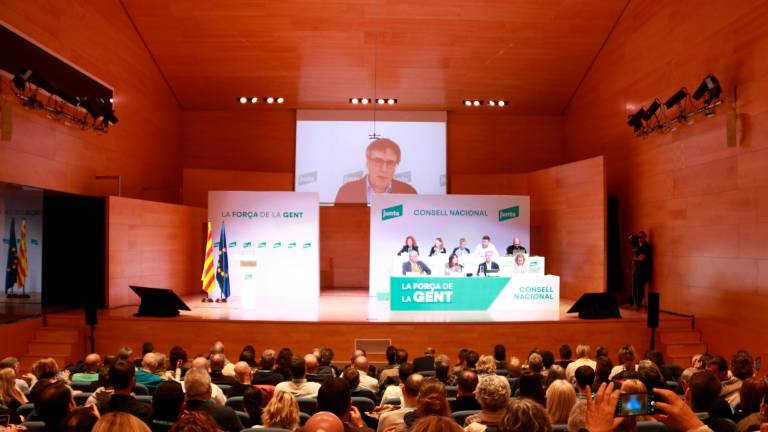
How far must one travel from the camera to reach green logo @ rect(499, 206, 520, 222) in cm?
1340

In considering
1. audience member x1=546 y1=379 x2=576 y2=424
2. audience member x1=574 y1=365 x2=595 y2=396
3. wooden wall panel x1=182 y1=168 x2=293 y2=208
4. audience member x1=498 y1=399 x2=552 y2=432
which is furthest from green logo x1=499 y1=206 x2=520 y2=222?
audience member x1=498 y1=399 x2=552 y2=432

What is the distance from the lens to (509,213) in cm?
1341

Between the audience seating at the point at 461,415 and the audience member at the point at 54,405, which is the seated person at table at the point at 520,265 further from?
the audience member at the point at 54,405

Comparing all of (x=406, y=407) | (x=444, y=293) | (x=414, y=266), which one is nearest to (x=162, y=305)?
(x=444, y=293)

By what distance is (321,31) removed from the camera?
514 inches

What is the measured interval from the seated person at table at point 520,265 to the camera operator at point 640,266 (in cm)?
193

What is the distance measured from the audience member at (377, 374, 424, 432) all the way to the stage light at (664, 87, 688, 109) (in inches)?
298

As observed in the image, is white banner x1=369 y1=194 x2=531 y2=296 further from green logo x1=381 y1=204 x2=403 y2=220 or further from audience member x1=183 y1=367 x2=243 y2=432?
audience member x1=183 y1=367 x2=243 y2=432

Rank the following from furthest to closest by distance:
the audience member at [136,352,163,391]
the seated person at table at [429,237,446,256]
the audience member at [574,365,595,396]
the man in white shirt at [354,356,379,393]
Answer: the seated person at table at [429,237,446,256]
the man in white shirt at [354,356,379,393]
the audience member at [136,352,163,391]
the audience member at [574,365,595,396]

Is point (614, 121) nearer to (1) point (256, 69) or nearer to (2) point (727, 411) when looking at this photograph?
(1) point (256, 69)

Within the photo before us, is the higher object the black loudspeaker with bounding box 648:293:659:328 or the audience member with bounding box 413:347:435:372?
the black loudspeaker with bounding box 648:293:659:328

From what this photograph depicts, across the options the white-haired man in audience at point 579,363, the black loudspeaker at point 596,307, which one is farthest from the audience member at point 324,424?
the black loudspeaker at point 596,307

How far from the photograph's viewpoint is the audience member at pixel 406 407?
365 cm

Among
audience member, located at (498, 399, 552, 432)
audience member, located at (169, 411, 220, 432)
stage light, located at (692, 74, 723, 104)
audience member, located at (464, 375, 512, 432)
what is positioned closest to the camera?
audience member, located at (169, 411, 220, 432)
